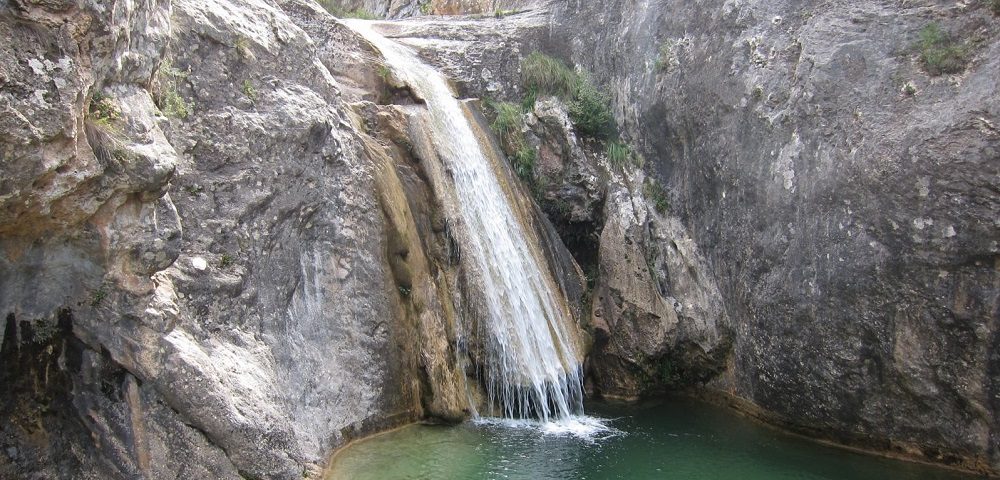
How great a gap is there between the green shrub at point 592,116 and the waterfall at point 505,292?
2.39 m

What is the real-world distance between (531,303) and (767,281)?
12.3 ft

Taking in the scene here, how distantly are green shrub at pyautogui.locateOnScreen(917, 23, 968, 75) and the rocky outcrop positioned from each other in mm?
91

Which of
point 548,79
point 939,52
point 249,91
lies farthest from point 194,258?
point 939,52

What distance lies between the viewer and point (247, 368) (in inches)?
296

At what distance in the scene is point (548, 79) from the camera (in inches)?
→ 572

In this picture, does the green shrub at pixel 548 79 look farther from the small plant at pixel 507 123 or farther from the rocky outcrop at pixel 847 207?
the rocky outcrop at pixel 847 207

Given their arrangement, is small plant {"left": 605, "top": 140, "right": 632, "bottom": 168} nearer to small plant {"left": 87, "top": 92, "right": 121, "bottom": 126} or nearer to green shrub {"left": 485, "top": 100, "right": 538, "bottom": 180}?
green shrub {"left": 485, "top": 100, "right": 538, "bottom": 180}

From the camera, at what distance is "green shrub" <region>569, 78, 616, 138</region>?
14.0 m

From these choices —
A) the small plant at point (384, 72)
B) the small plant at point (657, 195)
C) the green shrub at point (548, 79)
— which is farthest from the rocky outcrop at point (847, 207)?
the small plant at point (384, 72)

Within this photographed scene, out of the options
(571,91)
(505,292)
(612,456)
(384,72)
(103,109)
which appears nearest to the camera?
(103,109)

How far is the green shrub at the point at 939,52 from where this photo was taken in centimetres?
912

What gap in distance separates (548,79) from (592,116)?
4.30 feet

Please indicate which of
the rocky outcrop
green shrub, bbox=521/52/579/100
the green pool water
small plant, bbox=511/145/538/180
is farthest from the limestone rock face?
the rocky outcrop

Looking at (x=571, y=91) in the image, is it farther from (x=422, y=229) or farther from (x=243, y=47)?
(x=243, y=47)
